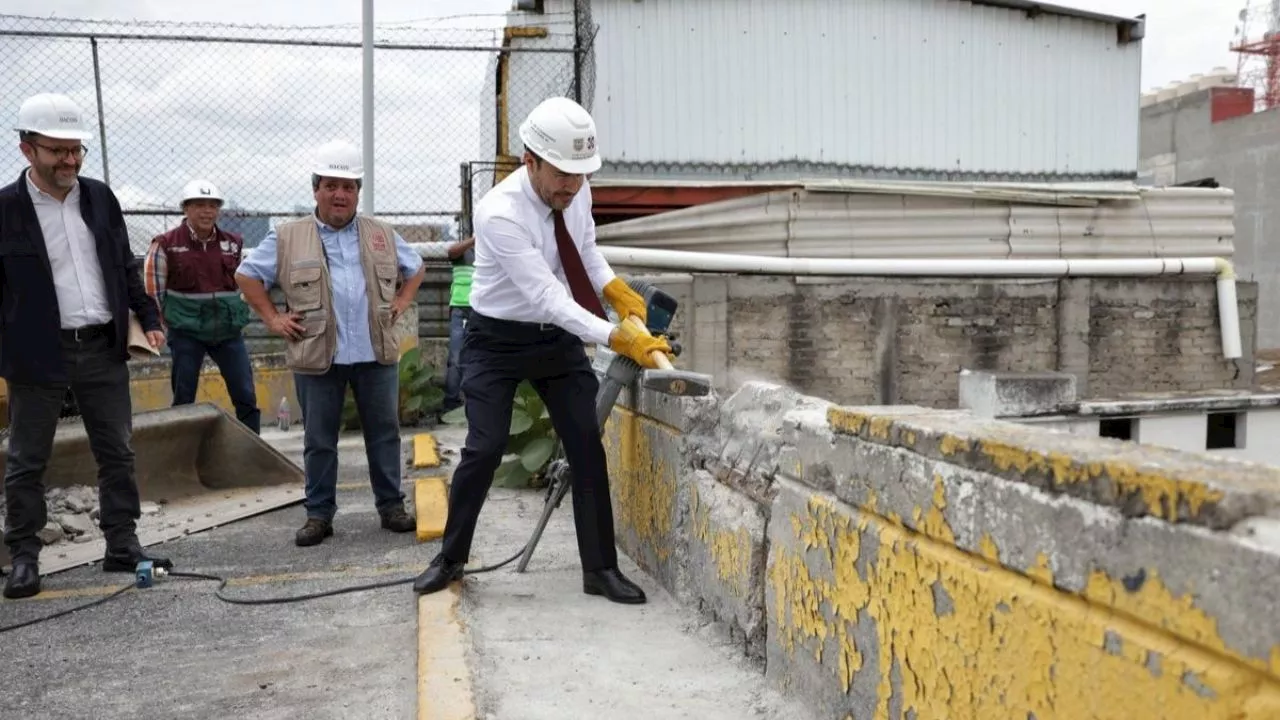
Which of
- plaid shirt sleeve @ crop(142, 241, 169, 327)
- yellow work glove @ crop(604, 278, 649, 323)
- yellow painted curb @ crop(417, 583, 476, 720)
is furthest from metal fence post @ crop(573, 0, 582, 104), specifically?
yellow painted curb @ crop(417, 583, 476, 720)

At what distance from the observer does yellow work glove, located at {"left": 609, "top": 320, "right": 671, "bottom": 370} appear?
3381 millimetres

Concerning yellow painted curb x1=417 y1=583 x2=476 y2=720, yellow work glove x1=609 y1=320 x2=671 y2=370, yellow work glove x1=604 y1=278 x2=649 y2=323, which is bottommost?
yellow painted curb x1=417 y1=583 x2=476 y2=720

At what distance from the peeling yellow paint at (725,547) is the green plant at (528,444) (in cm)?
226

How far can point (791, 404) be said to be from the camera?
305 centimetres

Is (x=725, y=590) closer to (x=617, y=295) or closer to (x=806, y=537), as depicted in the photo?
(x=806, y=537)

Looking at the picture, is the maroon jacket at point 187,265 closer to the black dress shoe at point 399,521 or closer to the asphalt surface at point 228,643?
the asphalt surface at point 228,643

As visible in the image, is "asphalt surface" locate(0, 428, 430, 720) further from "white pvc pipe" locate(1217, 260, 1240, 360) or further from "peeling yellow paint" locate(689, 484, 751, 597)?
"white pvc pipe" locate(1217, 260, 1240, 360)

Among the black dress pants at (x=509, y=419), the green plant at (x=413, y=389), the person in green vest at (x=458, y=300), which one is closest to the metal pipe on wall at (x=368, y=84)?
the person in green vest at (x=458, y=300)

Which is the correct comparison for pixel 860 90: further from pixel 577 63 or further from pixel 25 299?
pixel 25 299

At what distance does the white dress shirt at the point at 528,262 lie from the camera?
3.45 meters

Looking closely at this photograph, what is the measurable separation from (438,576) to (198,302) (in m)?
3.56

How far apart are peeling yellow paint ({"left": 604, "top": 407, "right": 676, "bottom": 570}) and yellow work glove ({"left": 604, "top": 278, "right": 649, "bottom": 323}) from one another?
425 millimetres

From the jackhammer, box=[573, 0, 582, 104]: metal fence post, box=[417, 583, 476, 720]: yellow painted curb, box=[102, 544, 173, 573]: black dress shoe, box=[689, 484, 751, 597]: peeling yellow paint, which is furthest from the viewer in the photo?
box=[573, 0, 582, 104]: metal fence post

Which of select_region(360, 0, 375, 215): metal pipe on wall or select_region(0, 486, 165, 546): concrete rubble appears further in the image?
select_region(360, 0, 375, 215): metal pipe on wall
